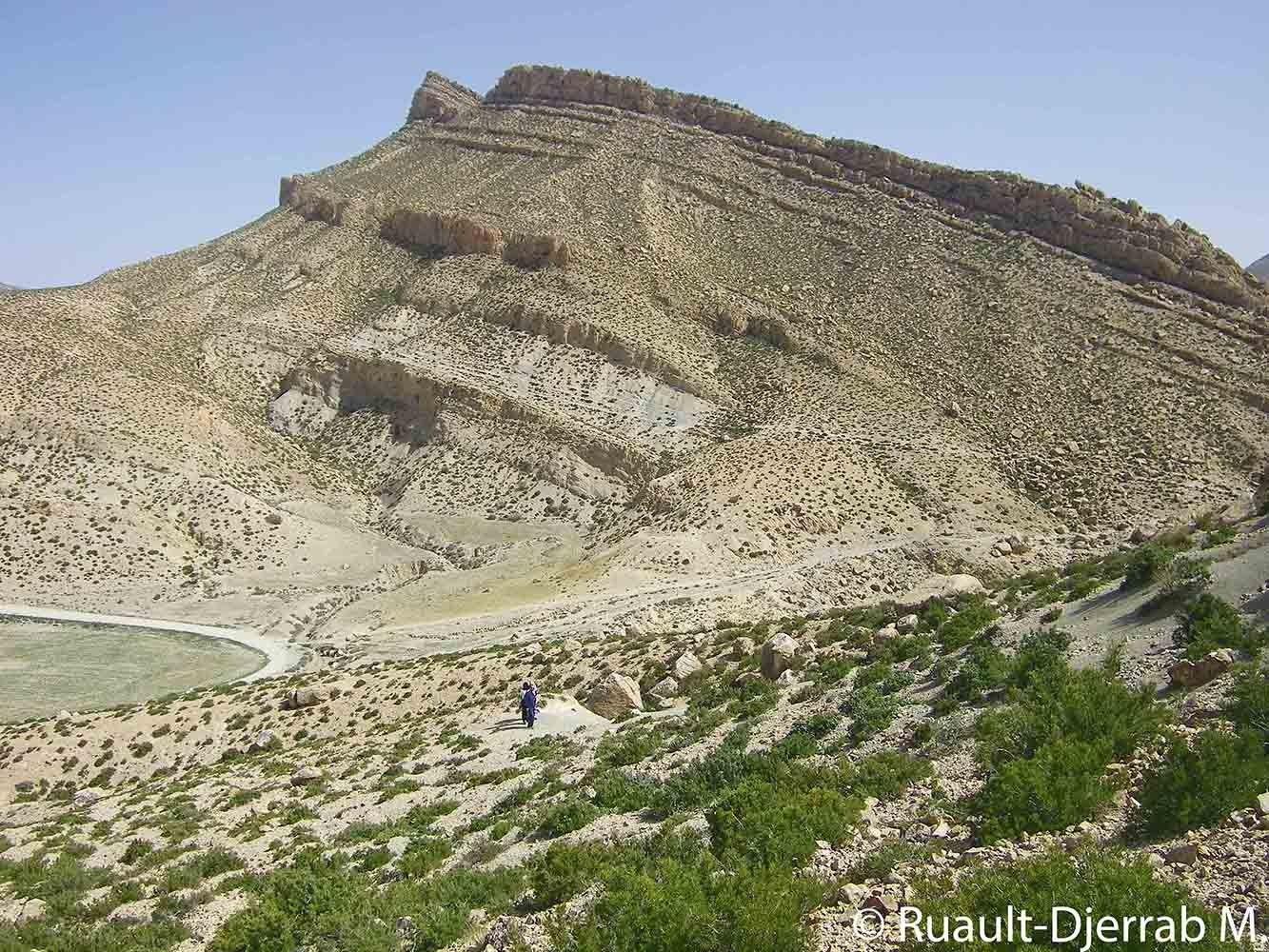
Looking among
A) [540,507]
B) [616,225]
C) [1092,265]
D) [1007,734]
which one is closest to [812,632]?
[1007,734]

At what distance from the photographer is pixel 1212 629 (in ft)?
44.9

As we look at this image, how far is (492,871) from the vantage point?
12.0 metres

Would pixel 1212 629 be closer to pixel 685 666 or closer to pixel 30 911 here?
pixel 685 666

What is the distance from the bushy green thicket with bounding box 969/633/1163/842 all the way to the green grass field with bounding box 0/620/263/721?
2652 cm

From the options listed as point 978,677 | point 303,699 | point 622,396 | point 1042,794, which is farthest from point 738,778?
point 622,396

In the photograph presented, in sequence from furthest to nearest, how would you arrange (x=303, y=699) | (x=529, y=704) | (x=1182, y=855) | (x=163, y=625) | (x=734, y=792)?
(x=163, y=625) → (x=303, y=699) → (x=529, y=704) → (x=734, y=792) → (x=1182, y=855)

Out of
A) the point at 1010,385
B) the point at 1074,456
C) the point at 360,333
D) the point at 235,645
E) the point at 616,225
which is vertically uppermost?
the point at 616,225

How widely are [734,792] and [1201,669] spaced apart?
6.35 metres

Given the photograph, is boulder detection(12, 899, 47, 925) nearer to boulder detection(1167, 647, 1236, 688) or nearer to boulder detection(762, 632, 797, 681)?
boulder detection(762, 632, 797, 681)

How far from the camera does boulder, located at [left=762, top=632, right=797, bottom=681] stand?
19.8 meters

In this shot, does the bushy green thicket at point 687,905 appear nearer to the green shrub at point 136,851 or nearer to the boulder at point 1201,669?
the boulder at point 1201,669

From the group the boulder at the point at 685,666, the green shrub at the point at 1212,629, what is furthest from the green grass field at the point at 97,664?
the green shrub at the point at 1212,629

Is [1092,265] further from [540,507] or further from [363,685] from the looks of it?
[363,685]

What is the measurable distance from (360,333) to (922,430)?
121 ft
